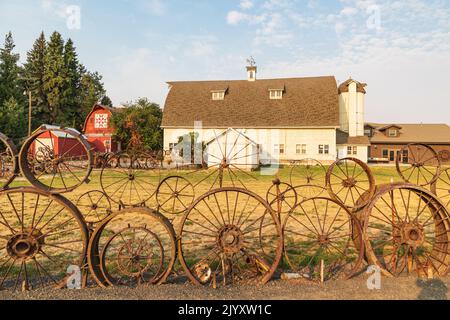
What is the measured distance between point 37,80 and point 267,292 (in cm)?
5633

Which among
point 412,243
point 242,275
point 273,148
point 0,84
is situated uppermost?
point 0,84

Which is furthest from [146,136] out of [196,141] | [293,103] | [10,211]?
[10,211]

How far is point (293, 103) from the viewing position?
1316 inches

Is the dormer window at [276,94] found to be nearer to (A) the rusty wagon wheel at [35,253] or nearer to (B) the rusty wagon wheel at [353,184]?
(B) the rusty wagon wheel at [353,184]

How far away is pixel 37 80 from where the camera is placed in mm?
48062

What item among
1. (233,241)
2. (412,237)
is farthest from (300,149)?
(233,241)

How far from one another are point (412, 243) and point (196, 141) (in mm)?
27737

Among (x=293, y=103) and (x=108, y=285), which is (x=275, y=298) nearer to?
(x=108, y=285)

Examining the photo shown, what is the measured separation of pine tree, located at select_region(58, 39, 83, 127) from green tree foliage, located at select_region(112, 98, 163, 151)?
1913 centimetres

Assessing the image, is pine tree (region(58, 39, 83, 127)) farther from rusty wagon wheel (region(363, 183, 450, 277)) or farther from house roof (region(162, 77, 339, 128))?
rusty wagon wheel (region(363, 183, 450, 277))

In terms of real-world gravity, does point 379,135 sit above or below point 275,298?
above

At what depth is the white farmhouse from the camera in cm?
3142

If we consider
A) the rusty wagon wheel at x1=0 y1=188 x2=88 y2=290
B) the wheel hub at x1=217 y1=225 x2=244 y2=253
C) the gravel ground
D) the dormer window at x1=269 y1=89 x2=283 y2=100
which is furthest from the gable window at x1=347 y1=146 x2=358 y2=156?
the rusty wagon wheel at x1=0 y1=188 x2=88 y2=290

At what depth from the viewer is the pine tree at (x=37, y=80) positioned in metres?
46.4
